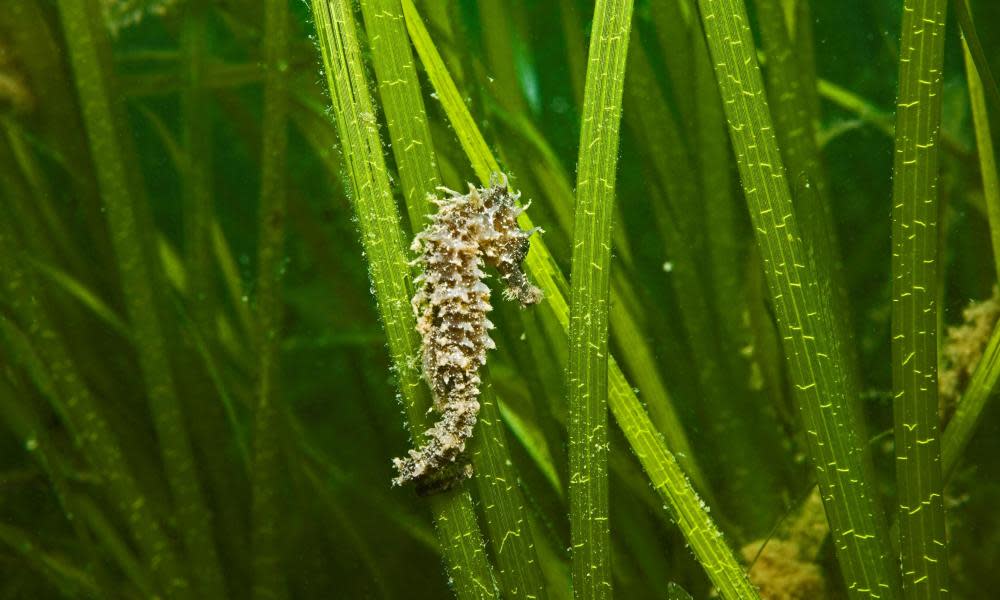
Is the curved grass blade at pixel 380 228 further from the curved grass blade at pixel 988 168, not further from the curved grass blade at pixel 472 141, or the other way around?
the curved grass blade at pixel 988 168

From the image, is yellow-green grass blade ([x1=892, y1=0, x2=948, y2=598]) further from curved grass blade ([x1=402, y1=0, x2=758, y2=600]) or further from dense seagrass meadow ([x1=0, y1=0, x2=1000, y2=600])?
curved grass blade ([x1=402, y1=0, x2=758, y2=600])

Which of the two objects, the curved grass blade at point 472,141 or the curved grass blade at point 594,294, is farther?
the curved grass blade at point 472,141

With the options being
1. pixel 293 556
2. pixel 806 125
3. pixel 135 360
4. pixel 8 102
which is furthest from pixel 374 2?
pixel 293 556

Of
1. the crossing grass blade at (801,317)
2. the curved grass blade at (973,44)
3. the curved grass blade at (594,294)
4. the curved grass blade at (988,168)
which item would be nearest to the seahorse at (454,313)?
the curved grass blade at (594,294)

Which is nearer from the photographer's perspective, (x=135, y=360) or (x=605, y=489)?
(x=605, y=489)

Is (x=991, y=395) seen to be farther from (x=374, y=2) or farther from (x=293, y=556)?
(x=293, y=556)

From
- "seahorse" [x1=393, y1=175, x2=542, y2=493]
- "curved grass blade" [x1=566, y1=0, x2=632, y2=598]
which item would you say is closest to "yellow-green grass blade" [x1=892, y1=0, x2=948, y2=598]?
"curved grass blade" [x1=566, y1=0, x2=632, y2=598]

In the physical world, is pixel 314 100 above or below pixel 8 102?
below
